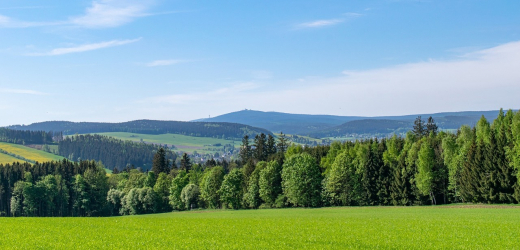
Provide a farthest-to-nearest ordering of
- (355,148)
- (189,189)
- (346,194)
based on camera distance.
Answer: (189,189)
(355,148)
(346,194)

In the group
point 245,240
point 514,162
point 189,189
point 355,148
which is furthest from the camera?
point 189,189

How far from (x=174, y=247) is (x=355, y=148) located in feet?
280

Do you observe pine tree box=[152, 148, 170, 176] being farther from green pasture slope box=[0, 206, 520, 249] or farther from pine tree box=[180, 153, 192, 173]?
green pasture slope box=[0, 206, 520, 249]

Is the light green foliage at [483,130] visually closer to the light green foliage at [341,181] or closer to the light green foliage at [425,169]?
the light green foliage at [425,169]

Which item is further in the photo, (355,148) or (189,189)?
(189,189)

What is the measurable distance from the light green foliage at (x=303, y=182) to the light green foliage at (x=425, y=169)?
23.2 m

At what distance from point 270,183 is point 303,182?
10.6 metres

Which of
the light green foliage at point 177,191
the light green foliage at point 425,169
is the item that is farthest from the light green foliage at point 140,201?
the light green foliage at point 425,169

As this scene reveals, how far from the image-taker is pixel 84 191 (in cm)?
14412

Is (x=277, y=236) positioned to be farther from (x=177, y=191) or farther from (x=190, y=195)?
(x=177, y=191)

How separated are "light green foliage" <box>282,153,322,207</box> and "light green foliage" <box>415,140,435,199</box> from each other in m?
23.2

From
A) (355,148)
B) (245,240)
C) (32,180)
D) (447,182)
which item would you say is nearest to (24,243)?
(245,240)

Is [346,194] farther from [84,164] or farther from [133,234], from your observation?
[84,164]

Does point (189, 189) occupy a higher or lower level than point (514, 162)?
lower
